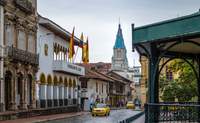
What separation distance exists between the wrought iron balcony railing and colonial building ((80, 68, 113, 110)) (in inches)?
1245

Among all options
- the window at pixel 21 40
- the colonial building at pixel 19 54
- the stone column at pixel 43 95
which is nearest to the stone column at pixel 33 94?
the colonial building at pixel 19 54

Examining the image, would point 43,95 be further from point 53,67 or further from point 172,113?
point 172,113

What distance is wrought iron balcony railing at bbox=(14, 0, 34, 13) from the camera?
4901 cm

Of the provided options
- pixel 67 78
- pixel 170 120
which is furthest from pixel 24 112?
pixel 170 120

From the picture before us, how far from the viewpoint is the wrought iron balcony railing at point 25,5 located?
161 ft

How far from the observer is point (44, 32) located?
58.5 metres

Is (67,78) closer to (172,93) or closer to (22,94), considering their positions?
(22,94)

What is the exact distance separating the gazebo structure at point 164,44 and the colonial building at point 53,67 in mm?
40085

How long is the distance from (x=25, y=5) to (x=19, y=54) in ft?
16.8

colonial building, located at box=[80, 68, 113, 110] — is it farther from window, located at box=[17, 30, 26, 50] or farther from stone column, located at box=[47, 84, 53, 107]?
window, located at box=[17, 30, 26, 50]

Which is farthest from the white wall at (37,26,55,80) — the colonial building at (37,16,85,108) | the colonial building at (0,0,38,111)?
the colonial building at (0,0,38,111)

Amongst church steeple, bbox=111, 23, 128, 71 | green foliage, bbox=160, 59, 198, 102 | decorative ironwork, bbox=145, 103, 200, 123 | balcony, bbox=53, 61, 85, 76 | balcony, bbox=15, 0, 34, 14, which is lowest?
decorative ironwork, bbox=145, 103, 200, 123

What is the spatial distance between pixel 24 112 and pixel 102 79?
51.4 metres

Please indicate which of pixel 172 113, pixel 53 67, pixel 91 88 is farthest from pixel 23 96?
pixel 91 88
